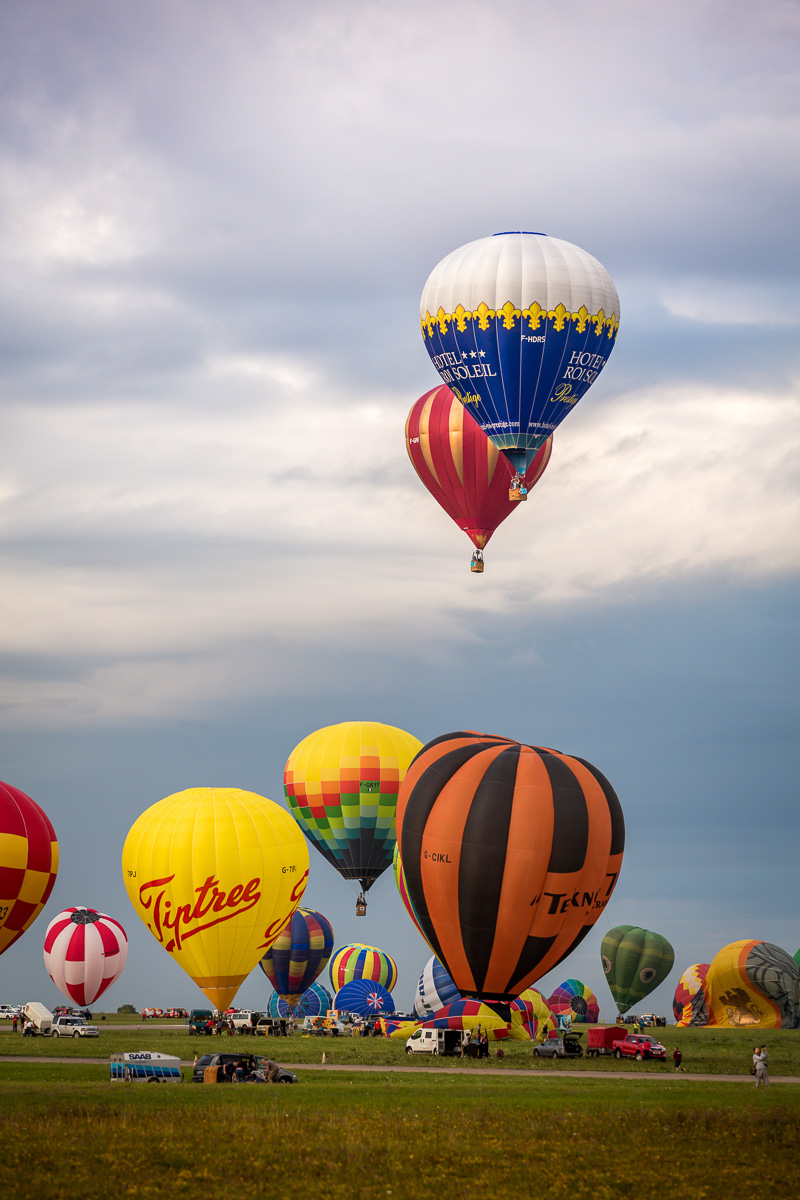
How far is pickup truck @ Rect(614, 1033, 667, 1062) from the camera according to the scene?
38656mm

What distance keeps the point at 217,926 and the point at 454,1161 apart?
25.9 metres

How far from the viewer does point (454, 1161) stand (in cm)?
2120

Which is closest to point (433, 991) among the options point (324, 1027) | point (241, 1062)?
point (324, 1027)

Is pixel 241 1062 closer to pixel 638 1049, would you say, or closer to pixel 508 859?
pixel 508 859

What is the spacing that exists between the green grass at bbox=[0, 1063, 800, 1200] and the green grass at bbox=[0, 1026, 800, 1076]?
8063 mm

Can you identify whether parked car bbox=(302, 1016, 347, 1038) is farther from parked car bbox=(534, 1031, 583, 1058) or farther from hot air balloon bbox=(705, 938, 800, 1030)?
hot air balloon bbox=(705, 938, 800, 1030)

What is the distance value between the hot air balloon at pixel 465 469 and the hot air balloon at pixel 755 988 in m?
27.8

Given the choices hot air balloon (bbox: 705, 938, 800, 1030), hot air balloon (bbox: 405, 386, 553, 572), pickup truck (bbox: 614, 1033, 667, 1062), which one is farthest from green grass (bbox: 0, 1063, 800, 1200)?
hot air balloon (bbox: 705, 938, 800, 1030)

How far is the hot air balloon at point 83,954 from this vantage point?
62.7 metres

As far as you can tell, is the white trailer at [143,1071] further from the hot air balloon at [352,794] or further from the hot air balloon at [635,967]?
the hot air balloon at [635,967]

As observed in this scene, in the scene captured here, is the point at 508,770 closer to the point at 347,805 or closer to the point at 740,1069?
the point at 740,1069

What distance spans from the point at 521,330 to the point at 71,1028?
2940cm

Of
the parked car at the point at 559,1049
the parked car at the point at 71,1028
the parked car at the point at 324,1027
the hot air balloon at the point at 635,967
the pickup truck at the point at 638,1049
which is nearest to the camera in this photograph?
the parked car at the point at 559,1049

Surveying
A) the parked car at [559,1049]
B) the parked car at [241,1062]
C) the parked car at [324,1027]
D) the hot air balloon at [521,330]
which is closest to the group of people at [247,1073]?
the parked car at [241,1062]
